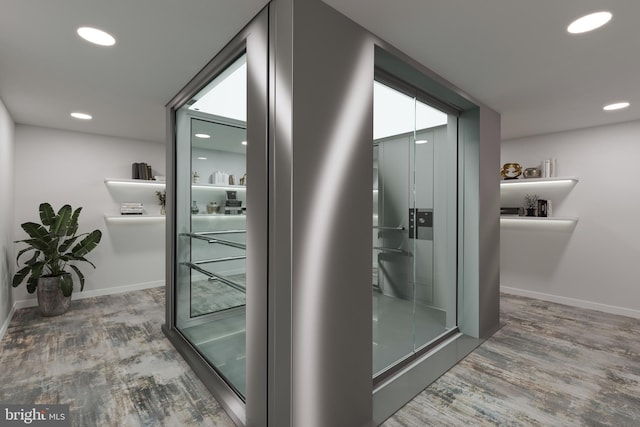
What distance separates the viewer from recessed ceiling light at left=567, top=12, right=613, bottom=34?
1720mm

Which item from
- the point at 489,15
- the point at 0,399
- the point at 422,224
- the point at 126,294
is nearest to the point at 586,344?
the point at 422,224

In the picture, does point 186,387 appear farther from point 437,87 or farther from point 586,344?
point 586,344

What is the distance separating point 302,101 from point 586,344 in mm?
3525

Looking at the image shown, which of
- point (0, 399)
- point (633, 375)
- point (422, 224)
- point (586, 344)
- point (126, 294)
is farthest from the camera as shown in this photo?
point (126, 294)

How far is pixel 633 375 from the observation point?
8.05 feet

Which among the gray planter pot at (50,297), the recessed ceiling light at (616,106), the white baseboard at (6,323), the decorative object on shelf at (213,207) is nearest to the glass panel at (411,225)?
the decorative object on shelf at (213,207)

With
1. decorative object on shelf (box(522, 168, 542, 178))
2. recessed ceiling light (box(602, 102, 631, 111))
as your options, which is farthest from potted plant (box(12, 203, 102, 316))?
recessed ceiling light (box(602, 102, 631, 111))

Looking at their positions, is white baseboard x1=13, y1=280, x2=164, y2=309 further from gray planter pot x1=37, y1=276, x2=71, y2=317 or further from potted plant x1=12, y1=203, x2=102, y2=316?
gray planter pot x1=37, y1=276, x2=71, y2=317

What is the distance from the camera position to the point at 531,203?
4.57 meters

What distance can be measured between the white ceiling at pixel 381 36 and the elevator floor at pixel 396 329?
5.79 feet

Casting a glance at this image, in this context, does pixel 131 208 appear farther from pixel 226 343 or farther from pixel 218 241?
pixel 226 343

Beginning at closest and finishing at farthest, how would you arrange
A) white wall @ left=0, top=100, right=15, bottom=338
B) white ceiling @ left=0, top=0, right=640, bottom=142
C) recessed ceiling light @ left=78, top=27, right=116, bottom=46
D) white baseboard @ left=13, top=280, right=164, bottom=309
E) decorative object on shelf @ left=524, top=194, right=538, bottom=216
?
1. white ceiling @ left=0, top=0, right=640, bottom=142
2. recessed ceiling light @ left=78, top=27, right=116, bottom=46
3. white wall @ left=0, top=100, right=15, bottom=338
4. white baseboard @ left=13, top=280, right=164, bottom=309
5. decorative object on shelf @ left=524, top=194, right=538, bottom=216

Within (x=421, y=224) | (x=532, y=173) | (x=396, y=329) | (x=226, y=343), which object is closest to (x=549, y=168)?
(x=532, y=173)

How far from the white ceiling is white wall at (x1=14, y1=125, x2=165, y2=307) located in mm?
1150
